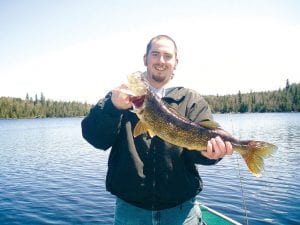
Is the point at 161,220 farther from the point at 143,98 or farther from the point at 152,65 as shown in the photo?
the point at 152,65

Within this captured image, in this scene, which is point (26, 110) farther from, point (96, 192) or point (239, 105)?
point (96, 192)

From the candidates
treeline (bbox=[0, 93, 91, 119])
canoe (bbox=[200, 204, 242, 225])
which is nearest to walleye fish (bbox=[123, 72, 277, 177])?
canoe (bbox=[200, 204, 242, 225])

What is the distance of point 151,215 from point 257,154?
6.01 ft

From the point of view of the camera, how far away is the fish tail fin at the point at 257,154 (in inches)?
185

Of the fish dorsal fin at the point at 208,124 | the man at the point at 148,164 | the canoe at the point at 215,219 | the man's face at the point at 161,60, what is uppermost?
the man's face at the point at 161,60

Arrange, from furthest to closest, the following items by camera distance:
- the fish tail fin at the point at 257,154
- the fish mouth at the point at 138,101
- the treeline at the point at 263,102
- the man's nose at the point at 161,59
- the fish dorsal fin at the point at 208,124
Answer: the treeline at the point at 263,102 < the fish tail fin at the point at 257,154 < the fish dorsal fin at the point at 208,124 < the man's nose at the point at 161,59 < the fish mouth at the point at 138,101

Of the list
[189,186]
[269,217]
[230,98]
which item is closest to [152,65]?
[189,186]

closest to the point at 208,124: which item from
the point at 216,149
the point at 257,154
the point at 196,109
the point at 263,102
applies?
the point at 196,109

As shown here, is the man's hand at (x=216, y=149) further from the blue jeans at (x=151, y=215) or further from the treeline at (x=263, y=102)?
the treeline at (x=263, y=102)

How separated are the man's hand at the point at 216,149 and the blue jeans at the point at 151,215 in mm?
726

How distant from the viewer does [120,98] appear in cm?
416

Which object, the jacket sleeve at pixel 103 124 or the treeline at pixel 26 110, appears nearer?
the jacket sleeve at pixel 103 124

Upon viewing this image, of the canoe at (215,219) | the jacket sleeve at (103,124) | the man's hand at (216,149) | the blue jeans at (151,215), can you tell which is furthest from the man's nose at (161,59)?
the canoe at (215,219)

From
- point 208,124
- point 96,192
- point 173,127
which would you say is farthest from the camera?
point 96,192
